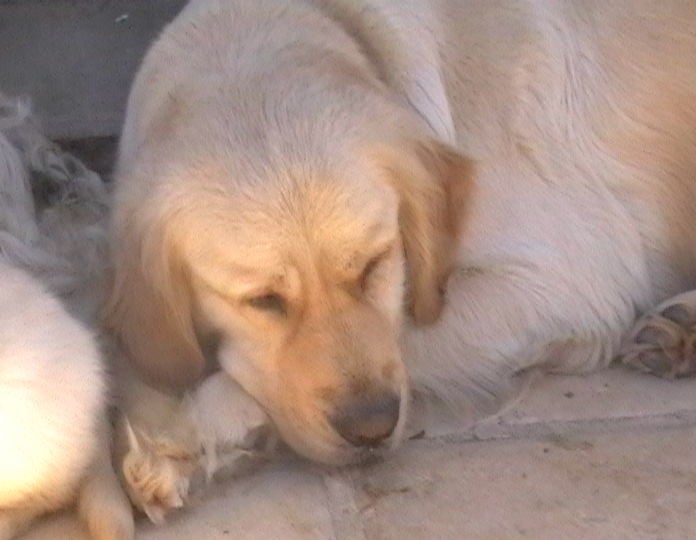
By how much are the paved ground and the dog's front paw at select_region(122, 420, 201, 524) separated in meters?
0.03

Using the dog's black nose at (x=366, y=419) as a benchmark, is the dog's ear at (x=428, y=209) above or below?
above

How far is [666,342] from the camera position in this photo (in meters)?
2.41

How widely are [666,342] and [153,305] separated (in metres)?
1.01

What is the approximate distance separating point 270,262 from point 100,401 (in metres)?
0.37

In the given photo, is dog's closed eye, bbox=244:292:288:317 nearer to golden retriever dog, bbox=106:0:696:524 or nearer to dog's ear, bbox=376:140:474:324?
golden retriever dog, bbox=106:0:696:524

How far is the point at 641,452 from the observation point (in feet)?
7.06

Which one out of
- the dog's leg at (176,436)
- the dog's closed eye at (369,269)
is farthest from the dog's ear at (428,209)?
the dog's leg at (176,436)

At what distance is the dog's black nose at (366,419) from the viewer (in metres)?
1.95

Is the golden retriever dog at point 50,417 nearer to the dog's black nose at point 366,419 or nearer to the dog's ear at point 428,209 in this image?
the dog's black nose at point 366,419

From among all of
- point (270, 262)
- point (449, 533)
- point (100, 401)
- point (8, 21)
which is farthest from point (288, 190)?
point (8, 21)

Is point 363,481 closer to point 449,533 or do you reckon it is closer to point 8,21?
point 449,533

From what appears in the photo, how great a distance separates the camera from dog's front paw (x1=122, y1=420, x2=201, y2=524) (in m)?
2.00

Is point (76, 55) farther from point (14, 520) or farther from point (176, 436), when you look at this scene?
point (14, 520)

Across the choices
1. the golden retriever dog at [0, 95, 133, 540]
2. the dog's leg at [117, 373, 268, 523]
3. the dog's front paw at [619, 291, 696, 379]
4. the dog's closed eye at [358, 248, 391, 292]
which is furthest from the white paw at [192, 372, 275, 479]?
the dog's front paw at [619, 291, 696, 379]
